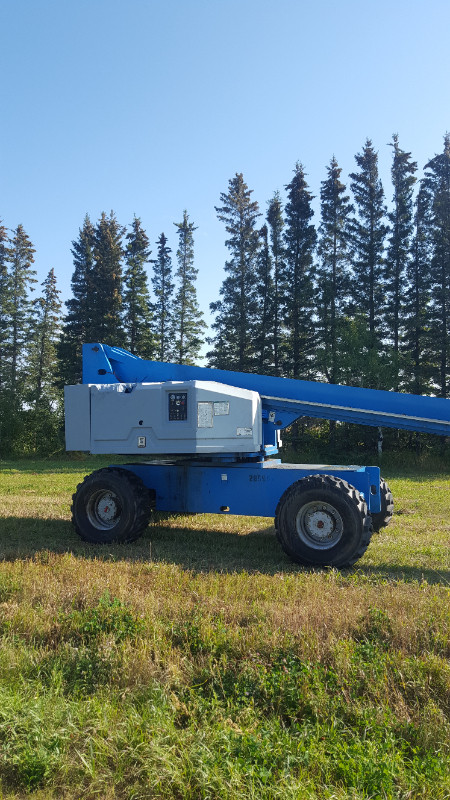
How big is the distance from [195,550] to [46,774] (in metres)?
5.44

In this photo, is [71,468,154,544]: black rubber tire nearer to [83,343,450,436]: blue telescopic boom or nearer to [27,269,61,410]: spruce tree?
[83,343,450,436]: blue telescopic boom

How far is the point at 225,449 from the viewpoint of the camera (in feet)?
28.0

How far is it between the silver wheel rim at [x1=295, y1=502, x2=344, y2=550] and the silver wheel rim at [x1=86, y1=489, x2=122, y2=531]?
3146mm

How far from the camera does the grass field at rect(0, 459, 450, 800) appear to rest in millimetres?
3330

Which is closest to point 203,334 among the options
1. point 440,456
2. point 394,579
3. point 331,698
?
point 440,456

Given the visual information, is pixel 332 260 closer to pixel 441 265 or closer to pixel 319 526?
pixel 441 265

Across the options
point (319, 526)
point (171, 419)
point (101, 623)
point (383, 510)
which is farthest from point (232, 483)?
point (101, 623)

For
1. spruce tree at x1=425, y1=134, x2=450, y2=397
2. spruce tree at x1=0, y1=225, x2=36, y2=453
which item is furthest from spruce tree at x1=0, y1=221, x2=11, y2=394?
spruce tree at x1=425, y1=134, x2=450, y2=397

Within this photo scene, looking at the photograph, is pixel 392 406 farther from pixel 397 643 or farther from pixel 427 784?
pixel 427 784

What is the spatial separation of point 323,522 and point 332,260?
3342 centimetres

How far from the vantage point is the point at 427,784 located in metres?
3.20

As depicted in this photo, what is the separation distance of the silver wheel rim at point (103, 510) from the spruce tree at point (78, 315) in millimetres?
33538

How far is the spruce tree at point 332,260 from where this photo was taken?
37.9m

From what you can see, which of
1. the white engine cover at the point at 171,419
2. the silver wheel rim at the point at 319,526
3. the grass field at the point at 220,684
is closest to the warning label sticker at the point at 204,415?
the white engine cover at the point at 171,419
